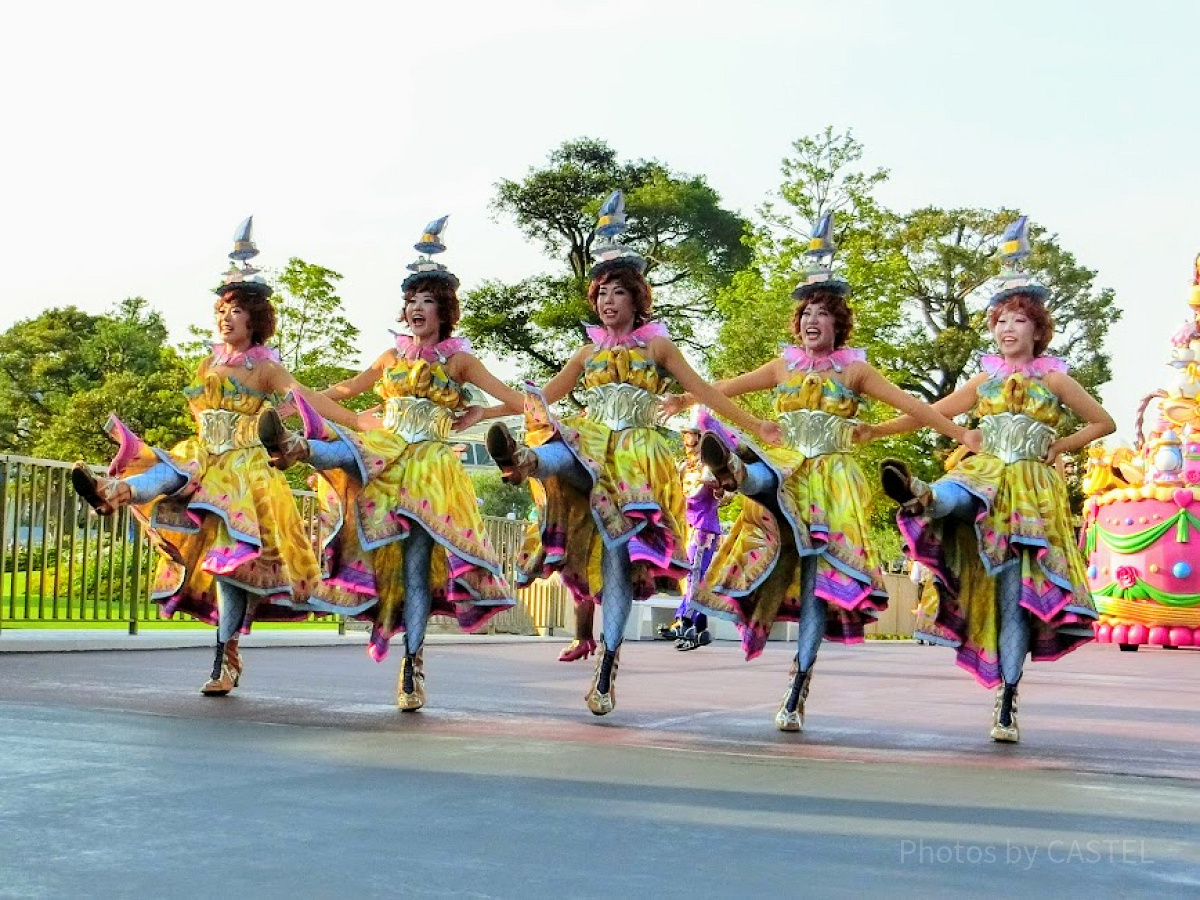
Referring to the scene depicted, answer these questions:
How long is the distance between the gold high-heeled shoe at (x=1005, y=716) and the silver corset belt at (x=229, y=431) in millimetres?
3827

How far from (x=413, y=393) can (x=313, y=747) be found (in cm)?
252

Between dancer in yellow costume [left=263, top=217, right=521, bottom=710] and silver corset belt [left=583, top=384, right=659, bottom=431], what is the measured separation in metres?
0.48

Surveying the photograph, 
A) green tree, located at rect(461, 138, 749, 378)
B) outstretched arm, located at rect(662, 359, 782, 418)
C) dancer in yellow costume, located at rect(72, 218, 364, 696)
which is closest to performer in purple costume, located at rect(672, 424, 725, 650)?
outstretched arm, located at rect(662, 359, 782, 418)

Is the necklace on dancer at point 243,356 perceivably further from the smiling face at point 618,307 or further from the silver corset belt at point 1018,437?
the silver corset belt at point 1018,437

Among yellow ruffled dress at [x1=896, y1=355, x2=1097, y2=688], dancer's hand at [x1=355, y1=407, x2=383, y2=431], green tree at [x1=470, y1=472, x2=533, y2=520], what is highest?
green tree at [x1=470, y1=472, x2=533, y2=520]

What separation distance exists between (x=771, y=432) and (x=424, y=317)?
180 cm

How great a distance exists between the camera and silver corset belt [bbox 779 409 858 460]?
A: 7.65 metres

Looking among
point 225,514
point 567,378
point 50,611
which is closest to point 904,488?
point 567,378

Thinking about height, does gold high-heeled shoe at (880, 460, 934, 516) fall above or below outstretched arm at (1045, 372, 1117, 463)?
below

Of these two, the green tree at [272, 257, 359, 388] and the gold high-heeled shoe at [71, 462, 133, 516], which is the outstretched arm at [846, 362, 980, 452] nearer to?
the gold high-heeled shoe at [71, 462, 133, 516]

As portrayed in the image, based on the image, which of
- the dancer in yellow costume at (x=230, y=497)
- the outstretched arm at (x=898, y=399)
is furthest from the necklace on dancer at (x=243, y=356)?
the outstretched arm at (x=898, y=399)

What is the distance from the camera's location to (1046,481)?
752 centimetres

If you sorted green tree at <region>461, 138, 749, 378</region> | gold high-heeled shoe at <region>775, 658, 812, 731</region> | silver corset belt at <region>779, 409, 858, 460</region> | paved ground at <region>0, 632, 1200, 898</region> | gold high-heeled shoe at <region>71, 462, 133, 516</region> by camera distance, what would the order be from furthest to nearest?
1. green tree at <region>461, 138, 749, 378</region>
2. silver corset belt at <region>779, 409, 858, 460</region>
3. gold high-heeled shoe at <region>775, 658, 812, 731</region>
4. gold high-heeled shoe at <region>71, 462, 133, 516</region>
5. paved ground at <region>0, 632, 1200, 898</region>

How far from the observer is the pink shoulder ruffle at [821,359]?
307 inches
